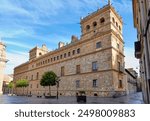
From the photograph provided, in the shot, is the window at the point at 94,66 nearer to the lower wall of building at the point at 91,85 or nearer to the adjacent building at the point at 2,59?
the lower wall of building at the point at 91,85

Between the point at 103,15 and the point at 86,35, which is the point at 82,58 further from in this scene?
the point at 103,15

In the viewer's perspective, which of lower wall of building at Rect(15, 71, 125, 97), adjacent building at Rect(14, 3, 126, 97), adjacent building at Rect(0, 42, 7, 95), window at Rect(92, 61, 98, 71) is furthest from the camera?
adjacent building at Rect(0, 42, 7, 95)

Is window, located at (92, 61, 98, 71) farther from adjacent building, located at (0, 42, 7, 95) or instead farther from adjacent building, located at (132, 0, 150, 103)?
adjacent building, located at (0, 42, 7, 95)

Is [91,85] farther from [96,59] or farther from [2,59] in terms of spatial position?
[2,59]

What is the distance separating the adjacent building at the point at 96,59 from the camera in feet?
84.7

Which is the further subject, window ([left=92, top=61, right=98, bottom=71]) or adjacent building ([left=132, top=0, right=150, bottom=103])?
A: window ([left=92, top=61, right=98, bottom=71])

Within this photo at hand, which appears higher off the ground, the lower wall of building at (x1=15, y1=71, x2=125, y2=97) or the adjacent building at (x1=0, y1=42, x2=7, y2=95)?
Result: the adjacent building at (x1=0, y1=42, x2=7, y2=95)

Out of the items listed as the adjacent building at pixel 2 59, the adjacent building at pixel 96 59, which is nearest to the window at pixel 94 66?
the adjacent building at pixel 96 59

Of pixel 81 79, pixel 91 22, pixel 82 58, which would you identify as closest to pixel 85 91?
pixel 81 79

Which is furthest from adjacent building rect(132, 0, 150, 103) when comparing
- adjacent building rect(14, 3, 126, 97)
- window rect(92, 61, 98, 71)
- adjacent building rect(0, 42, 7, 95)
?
adjacent building rect(0, 42, 7, 95)

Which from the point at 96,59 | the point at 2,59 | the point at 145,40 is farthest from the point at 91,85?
the point at 2,59

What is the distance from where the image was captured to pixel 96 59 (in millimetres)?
27797

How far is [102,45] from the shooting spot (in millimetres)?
27125

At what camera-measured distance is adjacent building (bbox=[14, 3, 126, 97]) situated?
25812 mm
